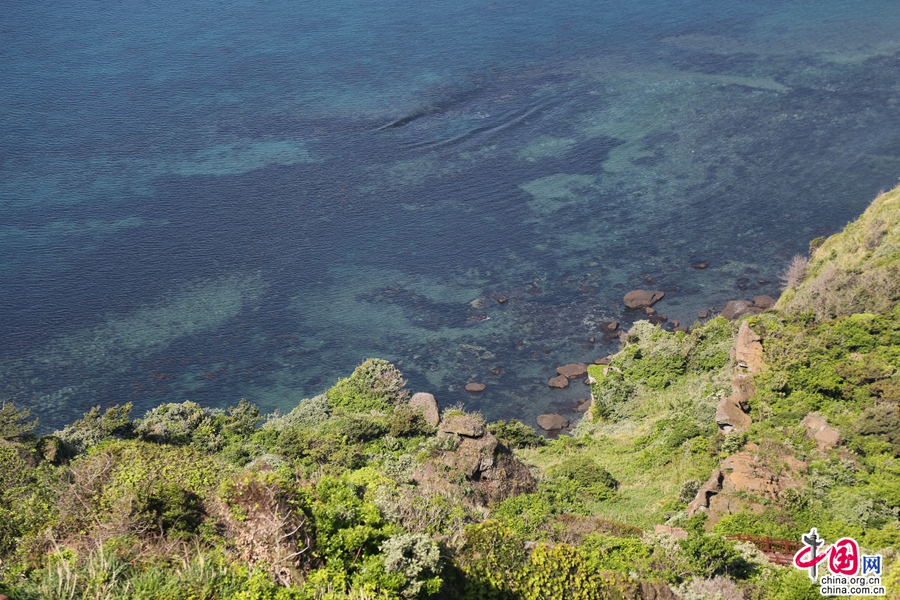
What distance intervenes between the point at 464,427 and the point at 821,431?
52.9 ft

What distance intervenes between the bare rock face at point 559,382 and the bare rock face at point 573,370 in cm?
34

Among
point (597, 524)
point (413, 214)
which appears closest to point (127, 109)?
point (413, 214)

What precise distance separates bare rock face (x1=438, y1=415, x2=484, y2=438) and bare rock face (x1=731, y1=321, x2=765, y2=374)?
15217mm

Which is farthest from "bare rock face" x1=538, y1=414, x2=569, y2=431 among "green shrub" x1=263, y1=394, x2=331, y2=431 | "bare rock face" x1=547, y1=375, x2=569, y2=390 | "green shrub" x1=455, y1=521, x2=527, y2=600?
"green shrub" x1=455, y1=521, x2=527, y2=600

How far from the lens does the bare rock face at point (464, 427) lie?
37.9 metres

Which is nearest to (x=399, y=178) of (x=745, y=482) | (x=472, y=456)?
(x=472, y=456)

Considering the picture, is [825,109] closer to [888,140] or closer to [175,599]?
[888,140]

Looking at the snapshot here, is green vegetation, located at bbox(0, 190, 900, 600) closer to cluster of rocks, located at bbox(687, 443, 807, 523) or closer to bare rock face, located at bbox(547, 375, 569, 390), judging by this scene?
cluster of rocks, located at bbox(687, 443, 807, 523)

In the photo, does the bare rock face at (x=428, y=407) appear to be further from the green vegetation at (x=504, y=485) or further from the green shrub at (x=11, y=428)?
the green shrub at (x=11, y=428)

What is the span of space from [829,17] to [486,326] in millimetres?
101704

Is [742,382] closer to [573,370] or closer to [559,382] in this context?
[559,382]

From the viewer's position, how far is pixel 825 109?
10294 cm

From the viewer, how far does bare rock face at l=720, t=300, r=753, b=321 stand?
6712cm

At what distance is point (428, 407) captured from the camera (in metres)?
47.2
